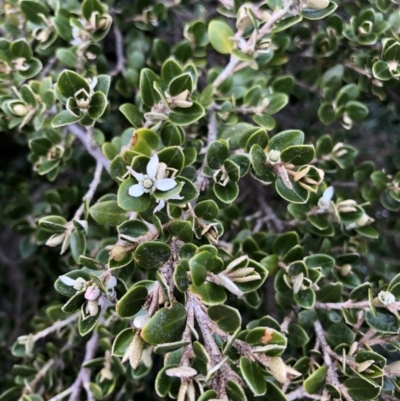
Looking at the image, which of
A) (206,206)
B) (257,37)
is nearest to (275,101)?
(257,37)

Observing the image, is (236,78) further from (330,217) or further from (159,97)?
(330,217)

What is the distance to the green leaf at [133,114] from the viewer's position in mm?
1022

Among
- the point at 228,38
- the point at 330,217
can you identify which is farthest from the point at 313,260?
the point at 228,38

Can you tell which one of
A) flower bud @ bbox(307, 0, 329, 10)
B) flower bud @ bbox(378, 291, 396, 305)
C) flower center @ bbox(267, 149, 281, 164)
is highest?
flower bud @ bbox(307, 0, 329, 10)

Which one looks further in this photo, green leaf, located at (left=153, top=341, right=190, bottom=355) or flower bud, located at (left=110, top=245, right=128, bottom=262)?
flower bud, located at (left=110, top=245, right=128, bottom=262)

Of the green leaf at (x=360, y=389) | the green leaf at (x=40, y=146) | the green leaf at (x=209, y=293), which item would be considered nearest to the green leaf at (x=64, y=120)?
the green leaf at (x=40, y=146)

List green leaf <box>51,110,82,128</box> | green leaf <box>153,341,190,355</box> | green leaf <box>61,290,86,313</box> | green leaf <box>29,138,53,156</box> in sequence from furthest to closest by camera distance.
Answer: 1. green leaf <box>29,138,53,156</box>
2. green leaf <box>51,110,82,128</box>
3. green leaf <box>61,290,86,313</box>
4. green leaf <box>153,341,190,355</box>

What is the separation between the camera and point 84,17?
114cm

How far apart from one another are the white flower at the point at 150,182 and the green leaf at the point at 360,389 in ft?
1.69

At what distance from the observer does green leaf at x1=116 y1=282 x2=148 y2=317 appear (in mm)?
799

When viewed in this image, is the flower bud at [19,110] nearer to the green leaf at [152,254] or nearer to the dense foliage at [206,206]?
the dense foliage at [206,206]

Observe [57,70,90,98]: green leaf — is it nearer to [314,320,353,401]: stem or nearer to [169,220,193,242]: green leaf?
[169,220,193,242]: green leaf

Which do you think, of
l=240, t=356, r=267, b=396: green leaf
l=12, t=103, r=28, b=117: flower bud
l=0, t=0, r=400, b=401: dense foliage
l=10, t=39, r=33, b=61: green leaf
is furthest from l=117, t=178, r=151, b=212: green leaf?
l=10, t=39, r=33, b=61: green leaf

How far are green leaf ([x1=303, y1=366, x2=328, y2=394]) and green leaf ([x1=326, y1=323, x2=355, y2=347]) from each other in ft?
0.34
